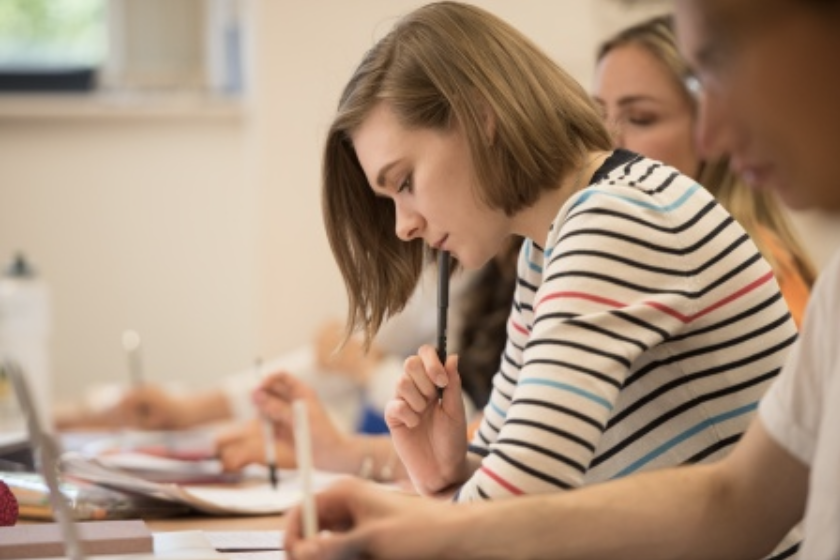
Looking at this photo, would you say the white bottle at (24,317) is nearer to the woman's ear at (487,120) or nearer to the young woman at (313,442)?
the young woman at (313,442)

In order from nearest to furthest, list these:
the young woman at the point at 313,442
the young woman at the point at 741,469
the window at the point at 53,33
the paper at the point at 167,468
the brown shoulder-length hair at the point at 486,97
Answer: the young woman at the point at 741,469
the brown shoulder-length hair at the point at 486,97
the paper at the point at 167,468
the young woman at the point at 313,442
the window at the point at 53,33

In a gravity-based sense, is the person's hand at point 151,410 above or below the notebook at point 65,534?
below

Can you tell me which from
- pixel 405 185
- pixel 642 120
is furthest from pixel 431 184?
pixel 642 120

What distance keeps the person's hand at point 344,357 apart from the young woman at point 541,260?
1459 millimetres

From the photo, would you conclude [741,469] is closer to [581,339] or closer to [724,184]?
[581,339]

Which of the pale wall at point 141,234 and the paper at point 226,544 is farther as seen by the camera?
the pale wall at point 141,234

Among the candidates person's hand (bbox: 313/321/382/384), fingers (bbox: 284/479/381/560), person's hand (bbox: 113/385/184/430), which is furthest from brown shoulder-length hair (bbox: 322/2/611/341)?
person's hand (bbox: 313/321/382/384)

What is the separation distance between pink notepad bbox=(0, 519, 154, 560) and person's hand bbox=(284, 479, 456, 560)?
20cm

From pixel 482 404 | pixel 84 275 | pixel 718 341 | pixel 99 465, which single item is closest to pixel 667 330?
pixel 718 341

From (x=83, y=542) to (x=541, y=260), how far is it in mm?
578

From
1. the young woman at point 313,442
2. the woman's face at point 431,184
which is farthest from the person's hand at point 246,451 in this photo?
the woman's face at point 431,184

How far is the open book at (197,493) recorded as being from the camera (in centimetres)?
149

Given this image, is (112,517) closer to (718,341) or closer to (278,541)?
(278,541)

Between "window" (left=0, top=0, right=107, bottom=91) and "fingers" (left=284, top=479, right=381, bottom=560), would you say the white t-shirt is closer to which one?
"fingers" (left=284, top=479, right=381, bottom=560)
